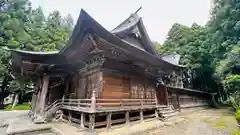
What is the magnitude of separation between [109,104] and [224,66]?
36.0 feet

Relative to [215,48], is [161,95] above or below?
below

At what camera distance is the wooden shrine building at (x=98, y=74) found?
6.75m

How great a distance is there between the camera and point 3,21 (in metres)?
21.5

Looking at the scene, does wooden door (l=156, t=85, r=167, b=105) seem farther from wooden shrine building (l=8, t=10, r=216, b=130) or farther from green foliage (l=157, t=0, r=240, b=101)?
green foliage (l=157, t=0, r=240, b=101)

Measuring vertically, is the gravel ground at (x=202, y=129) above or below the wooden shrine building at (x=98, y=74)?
below

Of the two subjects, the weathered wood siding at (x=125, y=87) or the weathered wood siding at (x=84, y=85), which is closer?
the weathered wood siding at (x=84, y=85)

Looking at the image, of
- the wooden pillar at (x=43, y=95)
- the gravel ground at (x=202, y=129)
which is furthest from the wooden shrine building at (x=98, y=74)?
the gravel ground at (x=202, y=129)

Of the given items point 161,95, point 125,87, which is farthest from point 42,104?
point 161,95

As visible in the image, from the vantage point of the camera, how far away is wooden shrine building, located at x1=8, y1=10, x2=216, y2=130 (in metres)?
6.75

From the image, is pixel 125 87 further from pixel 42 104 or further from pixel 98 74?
pixel 42 104

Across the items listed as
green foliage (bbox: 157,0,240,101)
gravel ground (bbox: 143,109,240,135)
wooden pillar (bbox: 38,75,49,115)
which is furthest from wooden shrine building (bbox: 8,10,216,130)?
green foliage (bbox: 157,0,240,101)

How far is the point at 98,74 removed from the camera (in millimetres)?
7715

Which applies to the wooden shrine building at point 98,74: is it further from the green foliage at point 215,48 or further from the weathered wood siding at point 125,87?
the green foliage at point 215,48

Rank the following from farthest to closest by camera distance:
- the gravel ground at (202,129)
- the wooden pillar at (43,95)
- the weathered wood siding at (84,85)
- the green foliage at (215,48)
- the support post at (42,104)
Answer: the green foliage at (215,48) < the wooden pillar at (43,95) < the support post at (42,104) < the weathered wood siding at (84,85) < the gravel ground at (202,129)
